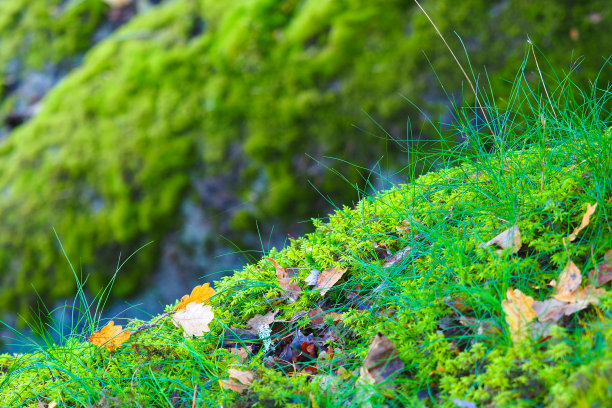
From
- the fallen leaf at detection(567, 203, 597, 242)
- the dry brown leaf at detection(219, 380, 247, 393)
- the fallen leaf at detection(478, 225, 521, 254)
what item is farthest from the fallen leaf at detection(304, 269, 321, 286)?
the fallen leaf at detection(567, 203, 597, 242)

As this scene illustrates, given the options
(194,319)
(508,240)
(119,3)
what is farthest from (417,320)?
(119,3)

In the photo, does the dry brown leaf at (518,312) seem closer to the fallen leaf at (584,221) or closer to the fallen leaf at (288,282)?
the fallen leaf at (584,221)

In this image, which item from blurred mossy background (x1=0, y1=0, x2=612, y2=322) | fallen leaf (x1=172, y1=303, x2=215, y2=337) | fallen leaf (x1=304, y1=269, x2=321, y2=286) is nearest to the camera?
fallen leaf (x1=172, y1=303, x2=215, y2=337)

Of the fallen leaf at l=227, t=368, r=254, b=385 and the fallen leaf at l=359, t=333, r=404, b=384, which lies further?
the fallen leaf at l=227, t=368, r=254, b=385

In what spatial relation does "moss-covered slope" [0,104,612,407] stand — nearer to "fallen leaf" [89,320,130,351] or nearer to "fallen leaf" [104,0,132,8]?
"fallen leaf" [89,320,130,351]

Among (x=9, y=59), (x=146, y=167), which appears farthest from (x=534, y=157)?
(x=9, y=59)

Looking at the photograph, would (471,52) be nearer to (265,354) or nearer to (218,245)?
(218,245)
